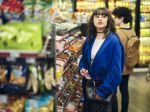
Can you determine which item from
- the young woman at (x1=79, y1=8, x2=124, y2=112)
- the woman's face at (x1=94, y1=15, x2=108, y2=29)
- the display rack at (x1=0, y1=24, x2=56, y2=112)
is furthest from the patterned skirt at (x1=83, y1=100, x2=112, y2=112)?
the display rack at (x1=0, y1=24, x2=56, y2=112)

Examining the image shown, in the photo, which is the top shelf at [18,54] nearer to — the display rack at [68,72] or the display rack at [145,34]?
the display rack at [68,72]

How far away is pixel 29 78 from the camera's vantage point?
115 inches

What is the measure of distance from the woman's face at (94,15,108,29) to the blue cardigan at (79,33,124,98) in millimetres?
126

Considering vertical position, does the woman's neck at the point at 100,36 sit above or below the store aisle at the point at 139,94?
above

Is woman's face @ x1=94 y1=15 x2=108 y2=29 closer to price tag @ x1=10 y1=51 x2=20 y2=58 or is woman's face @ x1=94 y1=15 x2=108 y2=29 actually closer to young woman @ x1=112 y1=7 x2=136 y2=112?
young woman @ x1=112 y1=7 x2=136 y2=112

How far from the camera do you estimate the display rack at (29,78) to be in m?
2.88

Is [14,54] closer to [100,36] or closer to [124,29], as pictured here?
[100,36]

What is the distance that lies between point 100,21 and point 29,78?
6.26 ft

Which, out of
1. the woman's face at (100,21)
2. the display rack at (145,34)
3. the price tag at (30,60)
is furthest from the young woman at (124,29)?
the display rack at (145,34)

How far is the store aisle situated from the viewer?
730 cm

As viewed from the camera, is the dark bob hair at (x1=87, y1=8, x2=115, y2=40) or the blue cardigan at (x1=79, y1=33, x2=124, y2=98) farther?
the dark bob hair at (x1=87, y1=8, x2=115, y2=40)

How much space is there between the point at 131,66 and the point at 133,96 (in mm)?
1878

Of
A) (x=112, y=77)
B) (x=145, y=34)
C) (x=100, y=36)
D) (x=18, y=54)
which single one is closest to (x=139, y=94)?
(x=145, y=34)

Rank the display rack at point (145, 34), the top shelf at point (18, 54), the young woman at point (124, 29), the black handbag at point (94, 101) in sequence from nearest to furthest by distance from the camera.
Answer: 1. the top shelf at point (18, 54)
2. the black handbag at point (94, 101)
3. the young woman at point (124, 29)
4. the display rack at point (145, 34)
